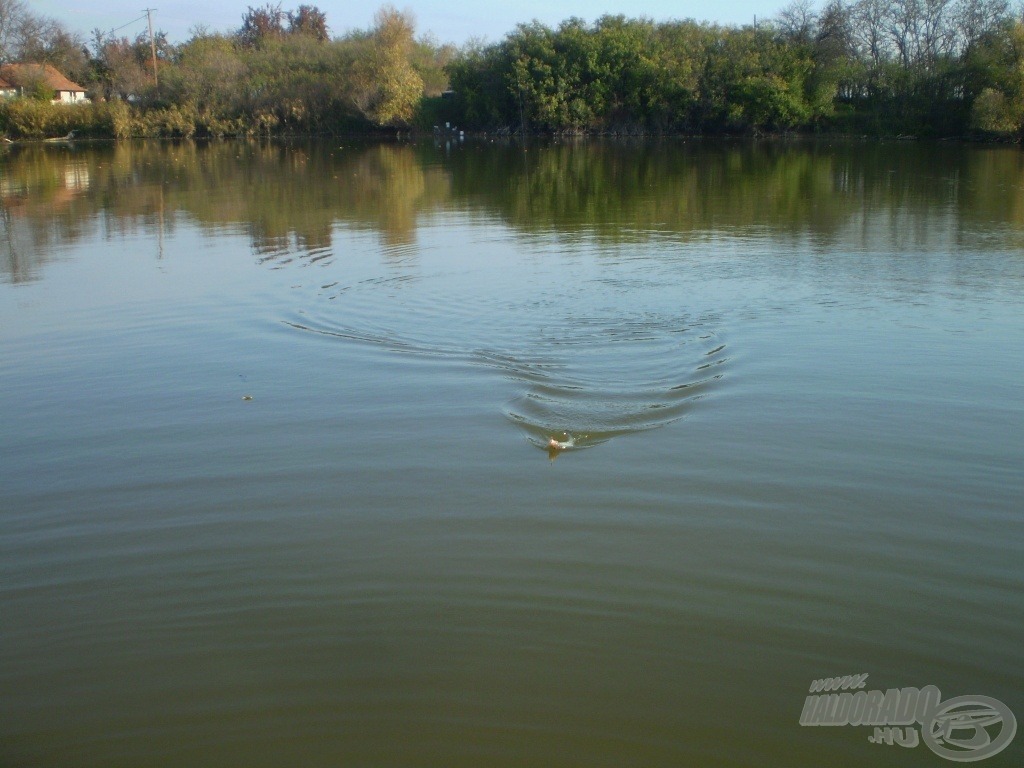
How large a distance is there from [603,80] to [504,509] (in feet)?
181

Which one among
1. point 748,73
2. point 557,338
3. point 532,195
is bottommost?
point 557,338

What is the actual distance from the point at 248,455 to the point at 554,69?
5466 centimetres

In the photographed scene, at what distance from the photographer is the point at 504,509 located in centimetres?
528

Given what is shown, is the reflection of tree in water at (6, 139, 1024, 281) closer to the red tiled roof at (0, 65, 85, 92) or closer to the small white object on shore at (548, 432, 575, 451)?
the small white object on shore at (548, 432, 575, 451)

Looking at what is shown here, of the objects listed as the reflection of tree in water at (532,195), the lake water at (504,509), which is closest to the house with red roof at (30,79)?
the reflection of tree in water at (532,195)

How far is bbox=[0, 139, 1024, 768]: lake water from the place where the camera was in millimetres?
3666

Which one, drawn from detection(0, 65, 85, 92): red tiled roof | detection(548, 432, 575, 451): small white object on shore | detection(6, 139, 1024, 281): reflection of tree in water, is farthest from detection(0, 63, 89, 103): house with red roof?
detection(548, 432, 575, 451): small white object on shore

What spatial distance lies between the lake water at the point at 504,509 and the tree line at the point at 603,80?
1758 inches

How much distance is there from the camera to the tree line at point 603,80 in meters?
52.2

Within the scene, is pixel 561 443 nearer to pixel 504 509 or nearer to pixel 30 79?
pixel 504 509

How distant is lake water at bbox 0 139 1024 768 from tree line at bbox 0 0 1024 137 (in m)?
44.7

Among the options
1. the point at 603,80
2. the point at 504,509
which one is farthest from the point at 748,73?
the point at 504,509

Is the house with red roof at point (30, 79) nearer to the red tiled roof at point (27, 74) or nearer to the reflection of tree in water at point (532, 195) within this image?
the red tiled roof at point (27, 74)

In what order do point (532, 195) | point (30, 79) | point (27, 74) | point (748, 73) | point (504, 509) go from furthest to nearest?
1. point (27, 74)
2. point (30, 79)
3. point (748, 73)
4. point (532, 195)
5. point (504, 509)
